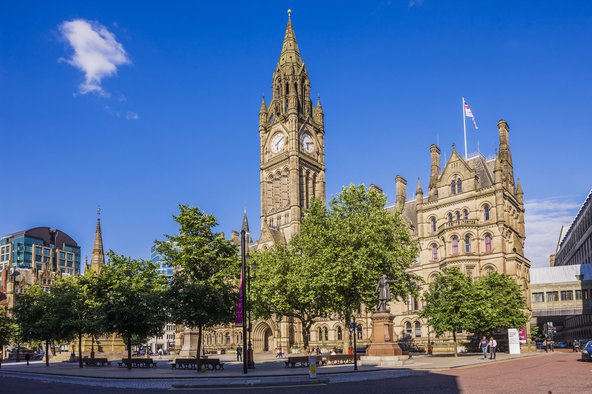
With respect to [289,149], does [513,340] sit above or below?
below

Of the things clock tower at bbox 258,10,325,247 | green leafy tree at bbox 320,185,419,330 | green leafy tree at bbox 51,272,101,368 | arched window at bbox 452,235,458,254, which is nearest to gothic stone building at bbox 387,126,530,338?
arched window at bbox 452,235,458,254

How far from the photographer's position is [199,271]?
123 feet

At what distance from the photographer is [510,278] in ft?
189

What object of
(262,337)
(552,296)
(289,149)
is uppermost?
(289,149)

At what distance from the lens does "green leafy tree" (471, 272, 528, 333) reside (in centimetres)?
5059

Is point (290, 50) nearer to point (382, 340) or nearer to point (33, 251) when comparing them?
point (382, 340)

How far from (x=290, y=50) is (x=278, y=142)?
1951 centimetres

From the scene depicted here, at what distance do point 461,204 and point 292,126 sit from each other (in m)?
34.8

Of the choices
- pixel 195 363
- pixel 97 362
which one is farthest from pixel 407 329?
pixel 195 363

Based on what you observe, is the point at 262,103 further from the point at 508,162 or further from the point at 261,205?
the point at 508,162

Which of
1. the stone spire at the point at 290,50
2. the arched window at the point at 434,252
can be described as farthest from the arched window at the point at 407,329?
the stone spire at the point at 290,50

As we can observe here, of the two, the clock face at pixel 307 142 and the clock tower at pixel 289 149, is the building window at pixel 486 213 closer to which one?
the clock tower at pixel 289 149

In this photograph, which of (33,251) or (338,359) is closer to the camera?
(338,359)

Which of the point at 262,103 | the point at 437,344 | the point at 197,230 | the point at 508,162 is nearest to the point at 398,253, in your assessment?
the point at 197,230
